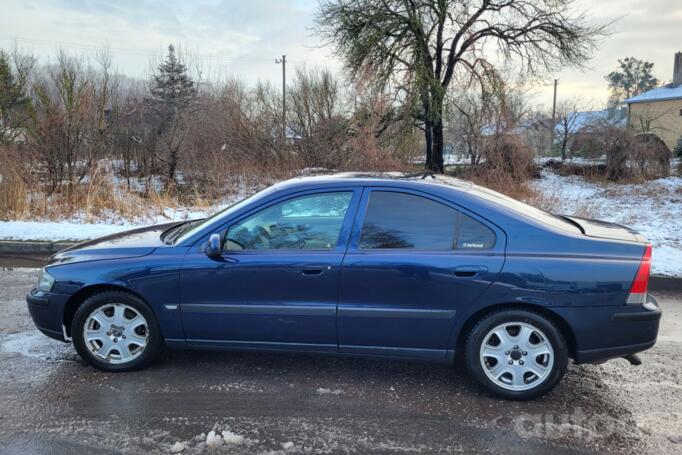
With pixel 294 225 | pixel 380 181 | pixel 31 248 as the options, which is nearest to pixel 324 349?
pixel 294 225

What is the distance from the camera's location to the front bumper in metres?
3.73

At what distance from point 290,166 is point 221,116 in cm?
356

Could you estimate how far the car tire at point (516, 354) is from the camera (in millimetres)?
3283

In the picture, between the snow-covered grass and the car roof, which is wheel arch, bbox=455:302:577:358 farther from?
the snow-covered grass

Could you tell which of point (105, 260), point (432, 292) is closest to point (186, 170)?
point (105, 260)

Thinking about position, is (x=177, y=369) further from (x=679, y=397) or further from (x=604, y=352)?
(x=679, y=397)

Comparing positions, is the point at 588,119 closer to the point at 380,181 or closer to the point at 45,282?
the point at 380,181

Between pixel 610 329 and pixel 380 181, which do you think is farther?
pixel 380 181

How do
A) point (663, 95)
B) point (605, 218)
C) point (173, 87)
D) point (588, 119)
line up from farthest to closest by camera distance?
point (663, 95) < point (588, 119) < point (173, 87) < point (605, 218)

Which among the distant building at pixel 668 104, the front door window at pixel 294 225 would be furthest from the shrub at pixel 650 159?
the distant building at pixel 668 104

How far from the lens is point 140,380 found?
3633 millimetres

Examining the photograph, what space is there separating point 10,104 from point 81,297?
16.5m

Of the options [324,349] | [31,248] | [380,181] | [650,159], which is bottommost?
[324,349]

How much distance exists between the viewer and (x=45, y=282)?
12.5 feet
